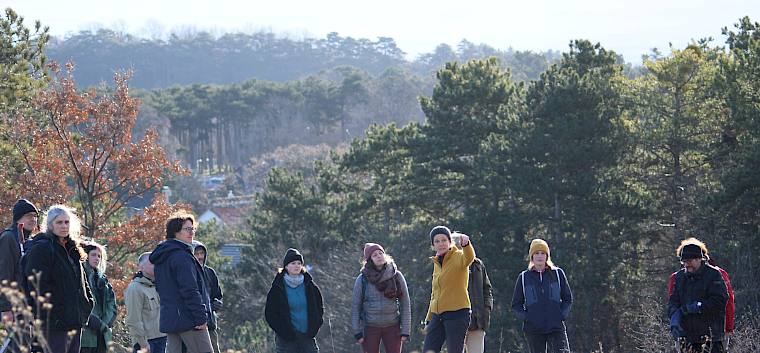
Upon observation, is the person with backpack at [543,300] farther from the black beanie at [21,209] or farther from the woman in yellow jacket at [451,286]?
the black beanie at [21,209]

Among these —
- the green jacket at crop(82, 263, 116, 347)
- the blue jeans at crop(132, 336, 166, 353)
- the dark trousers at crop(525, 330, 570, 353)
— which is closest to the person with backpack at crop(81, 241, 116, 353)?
the green jacket at crop(82, 263, 116, 347)

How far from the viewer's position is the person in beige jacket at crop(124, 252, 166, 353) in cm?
928

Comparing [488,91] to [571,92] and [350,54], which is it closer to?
[571,92]

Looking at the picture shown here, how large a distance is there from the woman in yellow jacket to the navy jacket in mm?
516

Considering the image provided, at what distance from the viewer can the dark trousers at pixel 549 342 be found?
9.51 meters

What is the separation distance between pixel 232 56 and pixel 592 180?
131 m

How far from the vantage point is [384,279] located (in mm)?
9391

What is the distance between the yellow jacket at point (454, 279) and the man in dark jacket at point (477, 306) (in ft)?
1.41

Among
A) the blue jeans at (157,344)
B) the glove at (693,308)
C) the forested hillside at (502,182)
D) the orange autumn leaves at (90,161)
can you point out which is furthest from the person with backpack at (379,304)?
the orange autumn leaves at (90,161)

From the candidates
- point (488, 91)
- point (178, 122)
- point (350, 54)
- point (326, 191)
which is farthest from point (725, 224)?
point (350, 54)

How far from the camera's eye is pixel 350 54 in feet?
536

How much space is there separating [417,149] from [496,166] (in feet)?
13.6

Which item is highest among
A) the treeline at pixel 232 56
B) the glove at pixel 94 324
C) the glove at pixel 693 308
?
the treeline at pixel 232 56

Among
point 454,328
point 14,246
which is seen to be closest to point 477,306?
point 454,328
